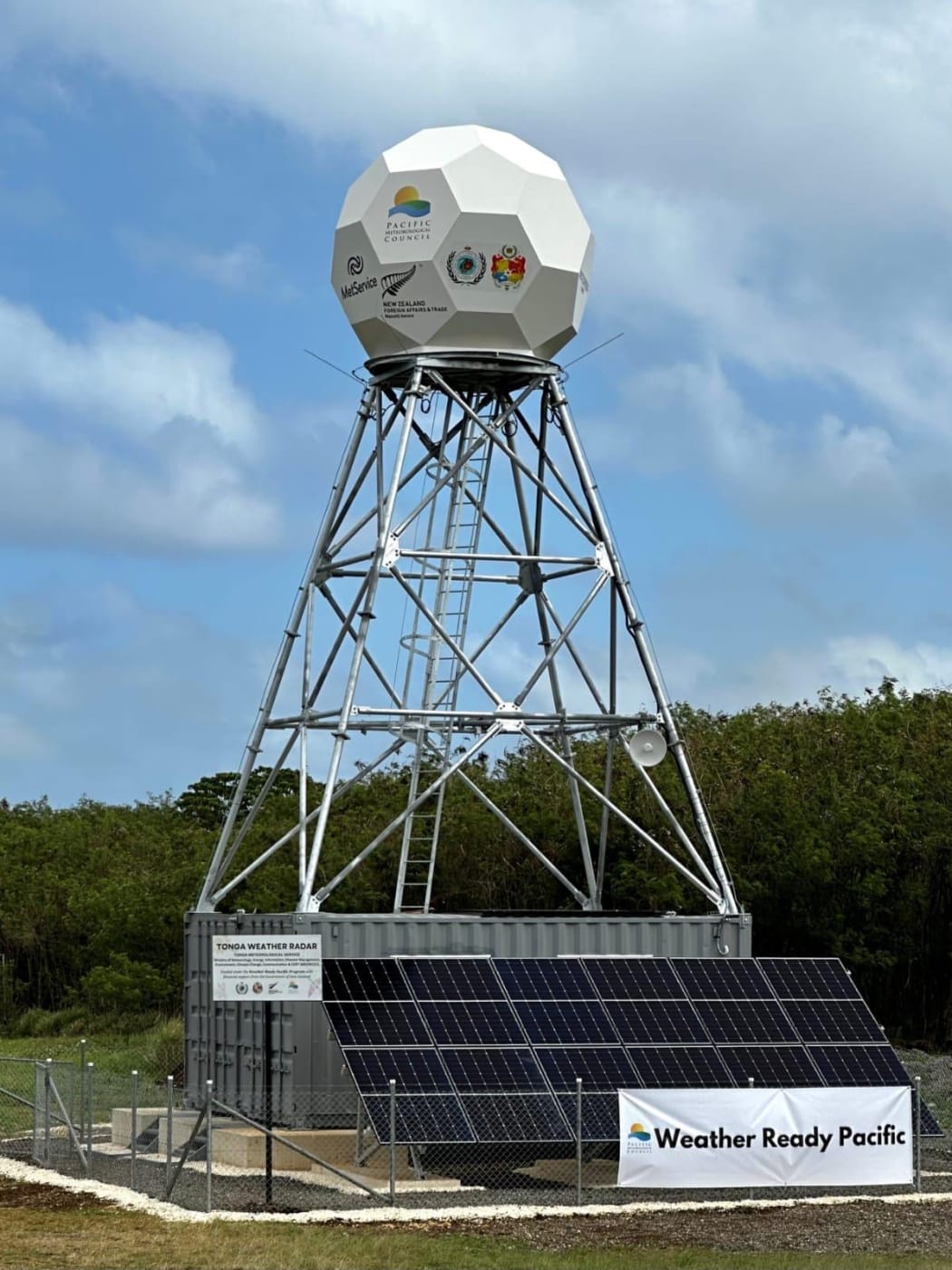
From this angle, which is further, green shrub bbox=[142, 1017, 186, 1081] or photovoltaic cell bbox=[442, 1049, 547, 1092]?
green shrub bbox=[142, 1017, 186, 1081]

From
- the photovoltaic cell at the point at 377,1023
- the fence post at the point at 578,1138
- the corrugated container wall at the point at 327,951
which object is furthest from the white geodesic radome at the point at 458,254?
the fence post at the point at 578,1138

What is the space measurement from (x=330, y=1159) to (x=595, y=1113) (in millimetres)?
4310

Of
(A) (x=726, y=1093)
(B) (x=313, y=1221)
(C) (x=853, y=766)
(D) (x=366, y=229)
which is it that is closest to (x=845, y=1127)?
(A) (x=726, y=1093)

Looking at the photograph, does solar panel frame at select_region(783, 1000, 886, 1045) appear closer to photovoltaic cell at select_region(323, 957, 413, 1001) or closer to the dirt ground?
the dirt ground

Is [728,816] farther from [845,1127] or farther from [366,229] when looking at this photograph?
[845,1127]

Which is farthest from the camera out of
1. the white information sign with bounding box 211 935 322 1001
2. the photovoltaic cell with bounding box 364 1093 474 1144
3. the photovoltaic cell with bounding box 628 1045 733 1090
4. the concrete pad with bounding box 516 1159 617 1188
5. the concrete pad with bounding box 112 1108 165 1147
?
the concrete pad with bounding box 112 1108 165 1147

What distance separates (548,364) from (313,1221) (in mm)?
15940

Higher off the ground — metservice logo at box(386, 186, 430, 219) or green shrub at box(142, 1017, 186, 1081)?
metservice logo at box(386, 186, 430, 219)

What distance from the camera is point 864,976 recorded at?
52.5m

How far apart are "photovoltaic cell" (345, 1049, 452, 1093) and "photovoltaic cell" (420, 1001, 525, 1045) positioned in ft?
1.76

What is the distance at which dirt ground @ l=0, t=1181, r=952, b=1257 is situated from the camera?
925 inches

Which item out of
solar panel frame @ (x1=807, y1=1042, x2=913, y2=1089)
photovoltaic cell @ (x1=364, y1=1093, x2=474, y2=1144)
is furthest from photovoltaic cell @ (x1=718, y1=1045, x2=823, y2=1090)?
photovoltaic cell @ (x1=364, y1=1093, x2=474, y2=1144)

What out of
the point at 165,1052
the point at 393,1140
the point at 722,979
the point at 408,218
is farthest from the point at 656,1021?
the point at 165,1052

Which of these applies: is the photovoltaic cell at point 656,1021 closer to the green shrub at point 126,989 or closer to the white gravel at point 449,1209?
the white gravel at point 449,1209
